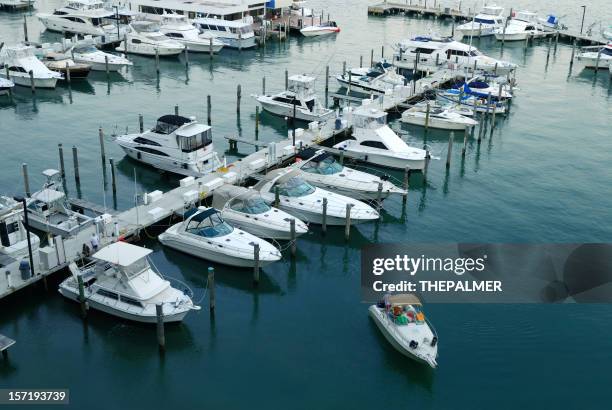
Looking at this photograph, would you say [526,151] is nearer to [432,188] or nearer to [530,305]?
[432,188]

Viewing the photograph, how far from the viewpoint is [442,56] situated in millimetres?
77688

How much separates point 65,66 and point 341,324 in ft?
161

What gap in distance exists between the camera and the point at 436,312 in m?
33.1

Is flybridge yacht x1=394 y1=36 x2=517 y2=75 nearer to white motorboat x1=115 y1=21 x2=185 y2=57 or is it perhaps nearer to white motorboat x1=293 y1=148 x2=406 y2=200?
white motorboat x1=115 y1=21 x2=185 y2=57

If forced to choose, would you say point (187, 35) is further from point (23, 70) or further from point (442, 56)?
point (442, 56)

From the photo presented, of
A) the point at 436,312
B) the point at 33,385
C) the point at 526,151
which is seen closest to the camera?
the point at 33,385

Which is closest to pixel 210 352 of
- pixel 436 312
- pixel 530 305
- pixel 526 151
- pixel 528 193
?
pixel 436 312

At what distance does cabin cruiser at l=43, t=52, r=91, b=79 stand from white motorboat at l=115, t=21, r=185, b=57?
36.3ft

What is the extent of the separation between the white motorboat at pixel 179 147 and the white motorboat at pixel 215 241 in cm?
958

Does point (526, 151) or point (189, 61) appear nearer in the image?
point (526, 151)

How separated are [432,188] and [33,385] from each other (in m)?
28.9

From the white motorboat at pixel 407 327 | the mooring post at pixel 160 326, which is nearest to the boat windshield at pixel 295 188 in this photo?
the white motorboat at pixel 407 327

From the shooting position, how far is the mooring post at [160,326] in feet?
94.8

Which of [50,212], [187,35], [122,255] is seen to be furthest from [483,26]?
[122,255]
